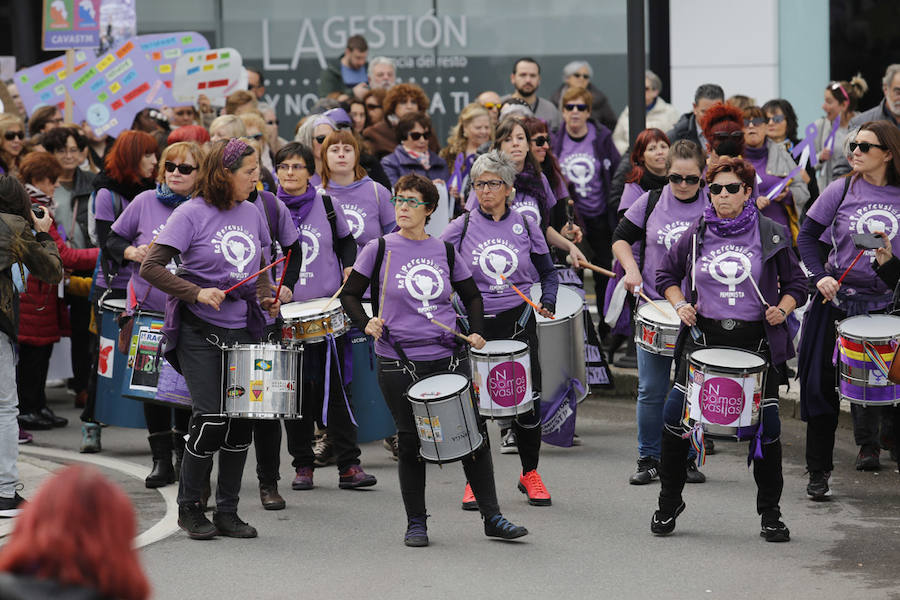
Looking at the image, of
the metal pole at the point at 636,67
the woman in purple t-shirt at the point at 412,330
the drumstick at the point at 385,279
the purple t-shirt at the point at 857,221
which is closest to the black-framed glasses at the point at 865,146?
the purple t-shirt at the point at 857,221

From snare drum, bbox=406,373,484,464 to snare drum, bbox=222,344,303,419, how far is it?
66 cm

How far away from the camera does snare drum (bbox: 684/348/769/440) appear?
666 centimetres

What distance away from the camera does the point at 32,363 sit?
1064cm

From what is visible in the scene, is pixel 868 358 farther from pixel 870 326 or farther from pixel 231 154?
pixel 231 154

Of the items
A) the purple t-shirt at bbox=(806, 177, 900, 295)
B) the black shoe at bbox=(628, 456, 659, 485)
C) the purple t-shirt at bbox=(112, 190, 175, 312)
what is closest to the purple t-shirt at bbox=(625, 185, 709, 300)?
the purple t-shirt at bbox=(806, 177, 900, 295)

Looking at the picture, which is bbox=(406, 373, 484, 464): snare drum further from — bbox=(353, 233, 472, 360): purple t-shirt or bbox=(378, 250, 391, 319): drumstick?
bbox=(378, 250, 391, 319): drumstick

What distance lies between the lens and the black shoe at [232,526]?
7254 mm

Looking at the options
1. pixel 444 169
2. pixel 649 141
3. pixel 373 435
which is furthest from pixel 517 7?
pixel 373 435

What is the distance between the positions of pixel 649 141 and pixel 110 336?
12.0 feet

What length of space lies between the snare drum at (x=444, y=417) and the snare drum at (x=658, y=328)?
1464 millimetres

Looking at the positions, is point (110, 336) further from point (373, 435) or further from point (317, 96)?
point (317, 96)

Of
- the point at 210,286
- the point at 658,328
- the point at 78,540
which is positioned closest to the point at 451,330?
the point at 210,286

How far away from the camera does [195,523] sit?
23.6ft

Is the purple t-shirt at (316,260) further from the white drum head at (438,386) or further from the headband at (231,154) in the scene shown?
the white drum head at (438,386)
